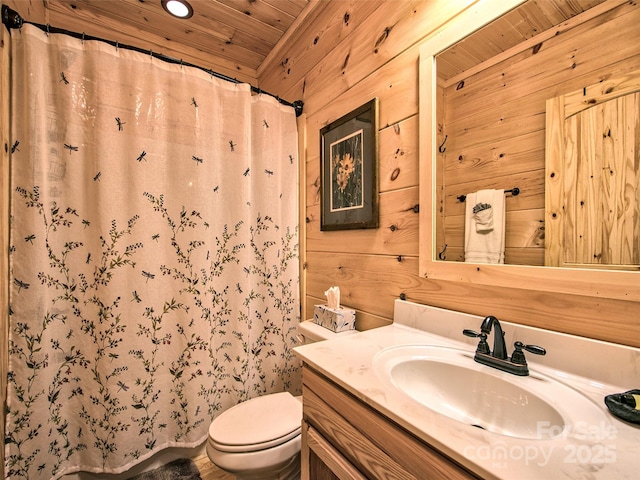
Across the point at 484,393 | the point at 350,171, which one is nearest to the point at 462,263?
the point at 484,393

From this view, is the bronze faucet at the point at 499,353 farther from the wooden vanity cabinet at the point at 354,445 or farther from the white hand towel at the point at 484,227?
the wooden vanity cabinet at the point at 354,445

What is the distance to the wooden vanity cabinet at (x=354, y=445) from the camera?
0.51 metres

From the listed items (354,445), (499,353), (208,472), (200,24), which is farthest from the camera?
(200,24)

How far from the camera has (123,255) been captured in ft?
4.02

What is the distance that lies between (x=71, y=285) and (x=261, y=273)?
33.2 inches

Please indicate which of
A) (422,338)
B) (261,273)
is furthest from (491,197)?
(261,273)

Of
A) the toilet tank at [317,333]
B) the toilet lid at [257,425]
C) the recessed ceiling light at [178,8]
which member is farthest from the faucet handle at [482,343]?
the recessed ceiling light at [178,8]

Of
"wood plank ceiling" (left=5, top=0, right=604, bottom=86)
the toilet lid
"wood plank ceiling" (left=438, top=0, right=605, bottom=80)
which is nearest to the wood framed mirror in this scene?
"wood plank ceiling" (left=438, top=0, right=605, bottom=80)

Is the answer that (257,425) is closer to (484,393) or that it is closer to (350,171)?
(484,393)

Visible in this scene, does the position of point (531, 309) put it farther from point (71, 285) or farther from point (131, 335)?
point (71, 285)

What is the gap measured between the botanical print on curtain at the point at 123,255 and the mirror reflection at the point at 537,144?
105cm

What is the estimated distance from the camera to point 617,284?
0.63 metres

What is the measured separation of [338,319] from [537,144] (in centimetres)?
96

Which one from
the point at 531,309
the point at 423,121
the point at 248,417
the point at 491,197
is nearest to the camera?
the point at 531,309
